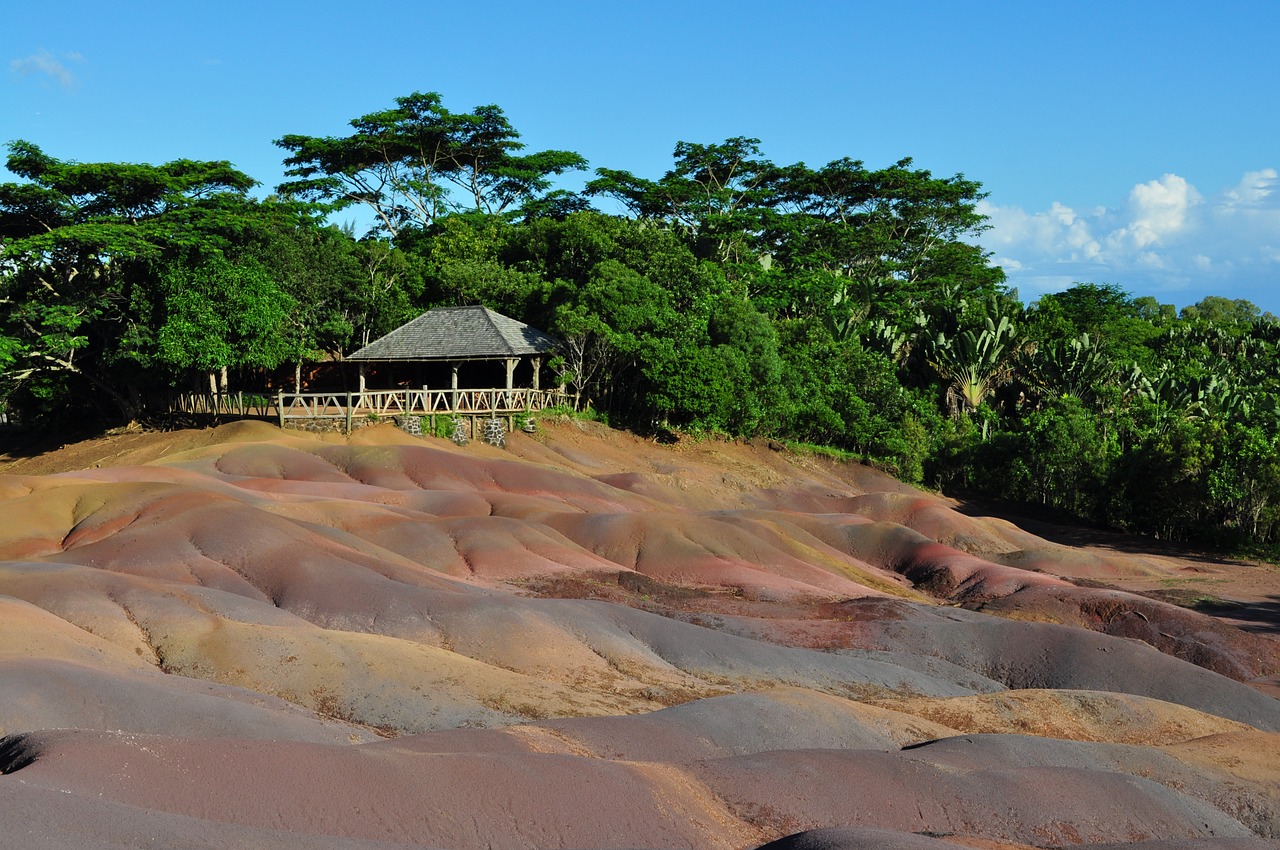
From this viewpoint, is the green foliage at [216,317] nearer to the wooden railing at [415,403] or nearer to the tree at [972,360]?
the wooden railing at [415,403]

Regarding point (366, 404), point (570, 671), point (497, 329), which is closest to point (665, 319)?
point (497, 329)

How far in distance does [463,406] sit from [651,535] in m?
15.3

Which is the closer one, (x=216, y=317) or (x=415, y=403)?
(x=216, y=317)

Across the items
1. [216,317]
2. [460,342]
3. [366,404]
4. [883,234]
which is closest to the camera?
[216,317]

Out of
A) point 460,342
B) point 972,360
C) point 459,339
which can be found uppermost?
point 459,339

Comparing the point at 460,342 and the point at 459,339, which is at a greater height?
the point at 459,339

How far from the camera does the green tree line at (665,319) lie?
41062 millimetres

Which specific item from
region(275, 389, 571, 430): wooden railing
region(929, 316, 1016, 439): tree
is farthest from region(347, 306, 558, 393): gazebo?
region(929, 316, 1016, 439): tree

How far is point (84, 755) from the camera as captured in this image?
36.3 feet

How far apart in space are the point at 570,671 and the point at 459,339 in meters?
26.4

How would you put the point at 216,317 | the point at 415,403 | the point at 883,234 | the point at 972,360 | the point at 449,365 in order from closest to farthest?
the point at 216,317, the point at 415,403, the point at 449,365, the point at 972,360, the point at 883,234

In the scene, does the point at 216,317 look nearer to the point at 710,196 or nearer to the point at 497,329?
the point at 497,329

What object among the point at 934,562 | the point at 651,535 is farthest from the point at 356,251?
the point at 934,562

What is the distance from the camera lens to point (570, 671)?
19188mm
